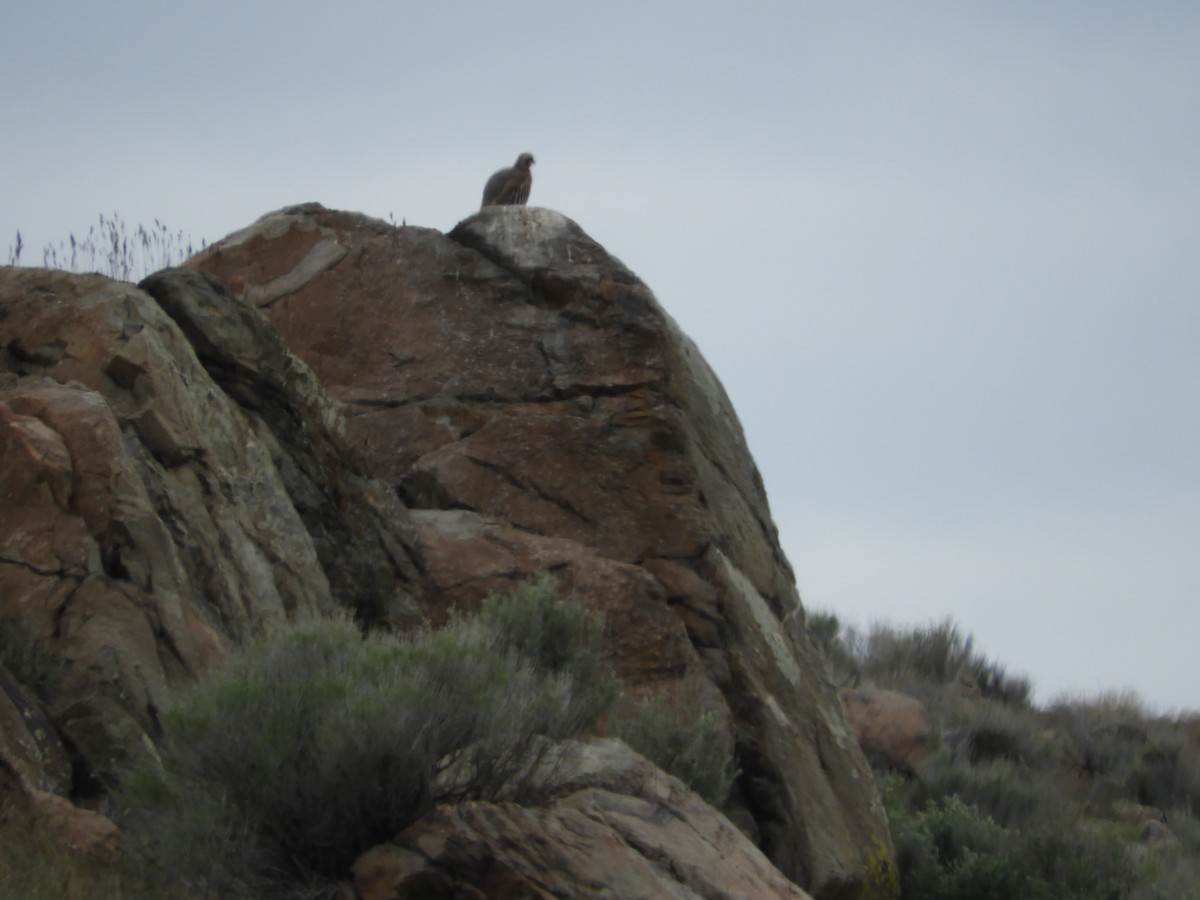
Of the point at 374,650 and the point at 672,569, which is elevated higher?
the point at 672,569

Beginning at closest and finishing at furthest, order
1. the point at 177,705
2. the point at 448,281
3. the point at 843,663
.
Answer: the point at 177,705
the point at 448,281
the point at 843,663

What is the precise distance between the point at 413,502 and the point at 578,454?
105 centimetres

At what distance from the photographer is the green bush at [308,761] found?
4.99 meters

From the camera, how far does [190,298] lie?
7996 millimetres

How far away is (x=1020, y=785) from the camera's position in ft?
43.2

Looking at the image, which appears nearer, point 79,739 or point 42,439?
point 79,739

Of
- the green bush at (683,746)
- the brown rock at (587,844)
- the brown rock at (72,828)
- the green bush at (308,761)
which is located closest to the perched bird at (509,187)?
the green bush at (683,746)

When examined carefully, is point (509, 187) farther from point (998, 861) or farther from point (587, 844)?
point (587, 844)

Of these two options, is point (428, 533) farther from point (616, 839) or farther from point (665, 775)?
point (616, 839)

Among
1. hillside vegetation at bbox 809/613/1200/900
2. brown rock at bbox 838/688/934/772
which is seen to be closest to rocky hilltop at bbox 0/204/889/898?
hillside vegetation at bbox 809/613/1200/900

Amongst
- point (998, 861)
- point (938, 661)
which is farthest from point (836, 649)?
point (998, 861)

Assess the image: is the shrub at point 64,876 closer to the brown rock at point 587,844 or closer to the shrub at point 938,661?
the brown rock at point 587,844

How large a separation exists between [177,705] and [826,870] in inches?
164

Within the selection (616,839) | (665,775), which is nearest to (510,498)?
(665,775)
